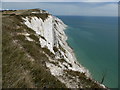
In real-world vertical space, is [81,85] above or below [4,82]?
below

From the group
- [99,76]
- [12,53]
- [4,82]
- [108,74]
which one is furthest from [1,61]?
[108,74]

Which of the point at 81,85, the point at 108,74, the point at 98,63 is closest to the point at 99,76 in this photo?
the point at 108,74

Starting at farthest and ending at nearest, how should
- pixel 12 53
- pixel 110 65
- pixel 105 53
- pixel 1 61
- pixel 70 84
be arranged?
pixel 105 53, pixel 110 65, pixel 12 53, pixel 1 61, pixel 70 84

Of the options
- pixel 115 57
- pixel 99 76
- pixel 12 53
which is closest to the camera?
pixel 12 53

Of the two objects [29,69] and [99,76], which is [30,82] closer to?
[29,69]

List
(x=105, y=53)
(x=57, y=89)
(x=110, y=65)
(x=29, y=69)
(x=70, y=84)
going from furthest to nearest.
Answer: (x=105, y=53), (x=110, y=65), (x=29, y=69), (x=70, y=84), (x=57, y=89)

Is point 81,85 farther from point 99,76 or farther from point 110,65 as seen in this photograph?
point 110,65

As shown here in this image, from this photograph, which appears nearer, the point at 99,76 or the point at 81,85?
the point at 81,85

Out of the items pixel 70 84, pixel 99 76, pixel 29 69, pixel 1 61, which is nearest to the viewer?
pixel 70 84

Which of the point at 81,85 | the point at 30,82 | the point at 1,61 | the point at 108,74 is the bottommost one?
the point at 108,74
